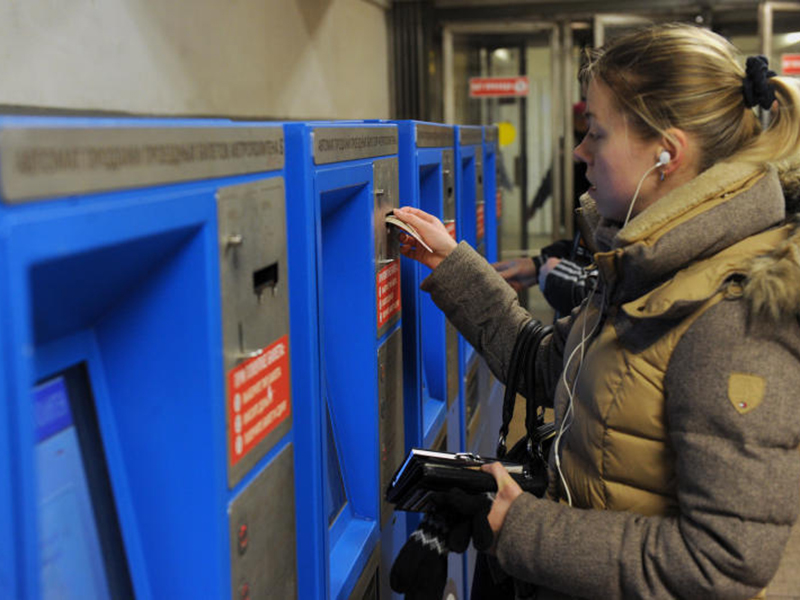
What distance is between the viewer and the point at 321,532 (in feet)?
3.97

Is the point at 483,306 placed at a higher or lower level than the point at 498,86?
lower

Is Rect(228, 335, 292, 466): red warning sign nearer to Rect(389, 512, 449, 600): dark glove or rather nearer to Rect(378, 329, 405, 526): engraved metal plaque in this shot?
Rect(389, 512, 449, 600): dark glove

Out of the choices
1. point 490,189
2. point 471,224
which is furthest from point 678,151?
point 490,189

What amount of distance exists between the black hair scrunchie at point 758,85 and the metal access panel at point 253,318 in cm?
67

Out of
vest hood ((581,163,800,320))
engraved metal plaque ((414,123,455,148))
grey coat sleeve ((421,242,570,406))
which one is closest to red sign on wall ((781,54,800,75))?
engraved metal plaque ((414,123,455,148))

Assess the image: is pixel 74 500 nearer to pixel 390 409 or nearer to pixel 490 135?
pixel 390 409

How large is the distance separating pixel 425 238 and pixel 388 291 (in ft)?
0.43

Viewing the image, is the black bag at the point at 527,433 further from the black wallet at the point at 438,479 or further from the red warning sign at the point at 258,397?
the red warning sign at the point at 258,397

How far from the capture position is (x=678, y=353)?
3.60ft

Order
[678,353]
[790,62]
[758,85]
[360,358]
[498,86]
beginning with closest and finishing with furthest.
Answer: [678,353]
[758,85]
[360,358]
[790,62]
[498,86]

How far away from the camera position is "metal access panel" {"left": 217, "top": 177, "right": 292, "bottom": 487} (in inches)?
35.4

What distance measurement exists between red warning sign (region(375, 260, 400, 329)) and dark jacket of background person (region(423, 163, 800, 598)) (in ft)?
1.46

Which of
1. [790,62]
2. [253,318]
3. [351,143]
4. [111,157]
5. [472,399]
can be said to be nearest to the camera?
[111,157]

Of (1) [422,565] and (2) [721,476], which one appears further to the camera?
(1) [422,565]
